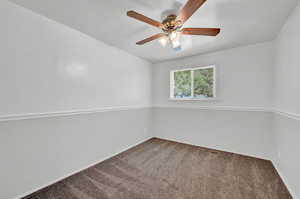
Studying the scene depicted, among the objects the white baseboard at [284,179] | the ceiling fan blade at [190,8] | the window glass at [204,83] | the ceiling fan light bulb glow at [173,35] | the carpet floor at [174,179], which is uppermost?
the ceiling fan blade at [190,8]

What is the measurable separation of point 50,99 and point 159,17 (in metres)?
1.85

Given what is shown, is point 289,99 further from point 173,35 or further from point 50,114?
point 50,114

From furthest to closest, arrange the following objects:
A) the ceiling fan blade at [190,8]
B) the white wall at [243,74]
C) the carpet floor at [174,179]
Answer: the white wall at [243,74]
the carpet floor at [174,179]
the ceiling fan blade at [190,8]

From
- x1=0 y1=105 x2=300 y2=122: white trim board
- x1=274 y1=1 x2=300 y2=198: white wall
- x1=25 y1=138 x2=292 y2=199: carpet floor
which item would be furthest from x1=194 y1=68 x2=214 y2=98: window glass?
x1=25 y1=138 x2=292 y2=199: carpet floor

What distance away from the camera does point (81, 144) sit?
204cm

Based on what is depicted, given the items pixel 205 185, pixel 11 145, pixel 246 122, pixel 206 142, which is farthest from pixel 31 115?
pixel 246 122

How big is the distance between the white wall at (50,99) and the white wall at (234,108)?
1793 mm

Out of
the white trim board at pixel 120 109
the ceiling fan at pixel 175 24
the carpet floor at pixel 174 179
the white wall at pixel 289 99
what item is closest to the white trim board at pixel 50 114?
the white trim board at pixel 120 109

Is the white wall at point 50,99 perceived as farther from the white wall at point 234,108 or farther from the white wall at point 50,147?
the white wall at point 234,108

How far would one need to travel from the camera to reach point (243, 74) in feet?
8.38

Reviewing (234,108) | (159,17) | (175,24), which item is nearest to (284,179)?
(234,108)

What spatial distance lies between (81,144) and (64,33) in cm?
175

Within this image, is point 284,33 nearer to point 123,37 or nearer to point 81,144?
point 123,37

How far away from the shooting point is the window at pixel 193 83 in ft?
9.82
